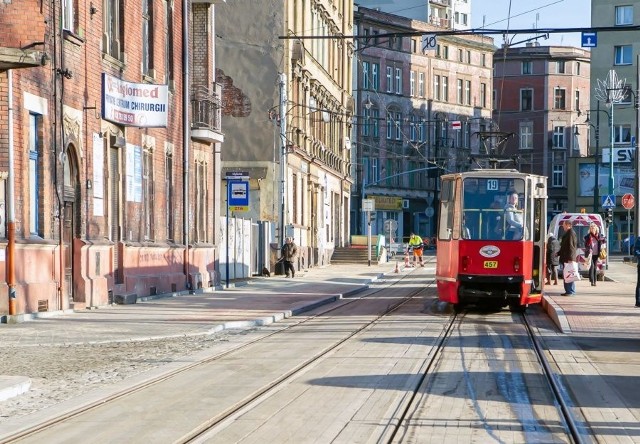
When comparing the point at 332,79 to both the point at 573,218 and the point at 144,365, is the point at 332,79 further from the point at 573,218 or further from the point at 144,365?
the point at 144,365

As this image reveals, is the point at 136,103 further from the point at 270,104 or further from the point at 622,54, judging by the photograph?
the point at 622,54

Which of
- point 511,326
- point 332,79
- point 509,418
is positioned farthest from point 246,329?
point 332,79

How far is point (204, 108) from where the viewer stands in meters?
36.7

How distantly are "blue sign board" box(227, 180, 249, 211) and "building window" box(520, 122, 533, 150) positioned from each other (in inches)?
3272

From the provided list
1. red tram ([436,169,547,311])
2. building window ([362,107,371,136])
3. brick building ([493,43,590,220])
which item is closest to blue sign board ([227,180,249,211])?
red tram ([436,169,547,311])

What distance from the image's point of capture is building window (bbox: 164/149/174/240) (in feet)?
110

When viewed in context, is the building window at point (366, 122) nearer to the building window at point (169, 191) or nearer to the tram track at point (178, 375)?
the building window at point (169, 191)

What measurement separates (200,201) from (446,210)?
12837 millimetres

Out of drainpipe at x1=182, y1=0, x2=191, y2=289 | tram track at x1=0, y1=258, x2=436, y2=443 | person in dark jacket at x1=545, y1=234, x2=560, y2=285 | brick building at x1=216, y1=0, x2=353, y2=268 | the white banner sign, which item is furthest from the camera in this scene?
brick building at x1=216, y1=0, x2=353, y2=268

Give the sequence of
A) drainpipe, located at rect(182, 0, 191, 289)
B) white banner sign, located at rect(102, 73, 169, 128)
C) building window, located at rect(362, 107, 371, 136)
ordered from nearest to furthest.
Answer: white banner sign, located at rect(102, 73, 169, 128) → drainpipe, located at rect(182, 0, 191, 289) → building window, located at rect(362, 107, 371, 136)

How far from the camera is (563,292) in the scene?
106 ft

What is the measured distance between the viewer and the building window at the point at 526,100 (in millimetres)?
114688

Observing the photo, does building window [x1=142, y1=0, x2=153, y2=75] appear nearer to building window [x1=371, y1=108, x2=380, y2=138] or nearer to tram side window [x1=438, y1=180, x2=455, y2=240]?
tram side window [x1=438, y1=180, x2=455, y2=240]

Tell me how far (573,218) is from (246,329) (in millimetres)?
24257
